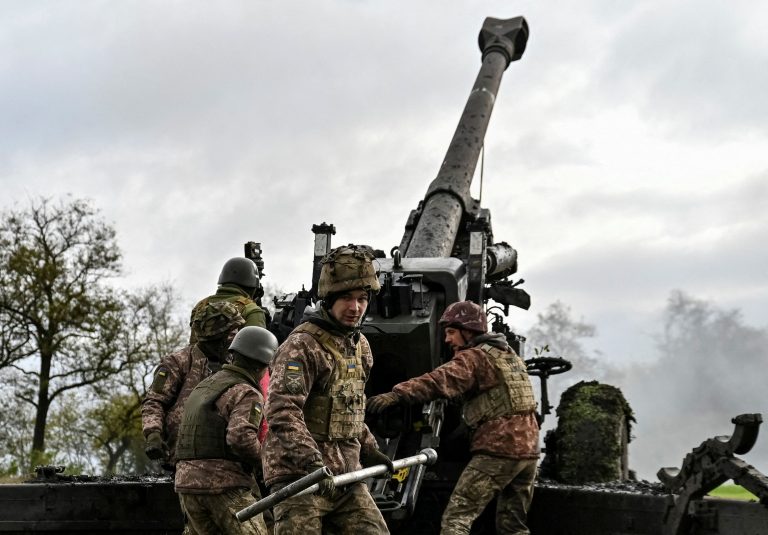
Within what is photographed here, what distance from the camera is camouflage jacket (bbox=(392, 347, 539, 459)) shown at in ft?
20.2

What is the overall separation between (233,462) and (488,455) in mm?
1849

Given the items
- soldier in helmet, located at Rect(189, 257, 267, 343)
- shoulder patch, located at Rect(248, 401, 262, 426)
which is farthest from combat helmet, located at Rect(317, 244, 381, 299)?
soldier in helmet, located at Rect(189, 257, 267, 343)

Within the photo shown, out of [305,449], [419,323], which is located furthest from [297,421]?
[419,323]

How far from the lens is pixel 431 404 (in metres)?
6.88

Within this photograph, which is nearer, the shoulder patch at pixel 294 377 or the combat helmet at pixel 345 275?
the shoulder patch at pixel 294 377

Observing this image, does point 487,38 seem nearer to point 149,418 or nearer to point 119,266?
point 149,418

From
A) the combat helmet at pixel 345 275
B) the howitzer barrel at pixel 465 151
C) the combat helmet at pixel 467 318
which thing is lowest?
the combat helmet at pixel 345 275

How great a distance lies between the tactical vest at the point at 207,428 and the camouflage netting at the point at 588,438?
13.5 ft

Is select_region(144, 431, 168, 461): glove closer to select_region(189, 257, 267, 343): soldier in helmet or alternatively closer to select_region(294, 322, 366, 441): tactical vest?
select_region(189, 257, 267, 343): soldier in helmet

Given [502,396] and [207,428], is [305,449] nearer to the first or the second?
[207,428]

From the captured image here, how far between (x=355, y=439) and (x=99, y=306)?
20381mm

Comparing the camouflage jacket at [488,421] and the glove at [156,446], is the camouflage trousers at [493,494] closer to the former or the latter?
the camouflage jacket at [488,421]

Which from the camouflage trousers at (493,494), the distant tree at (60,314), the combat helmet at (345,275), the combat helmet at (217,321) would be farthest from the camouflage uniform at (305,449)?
the distant tree at (60,314)

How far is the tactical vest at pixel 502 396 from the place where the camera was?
20.8 ft
